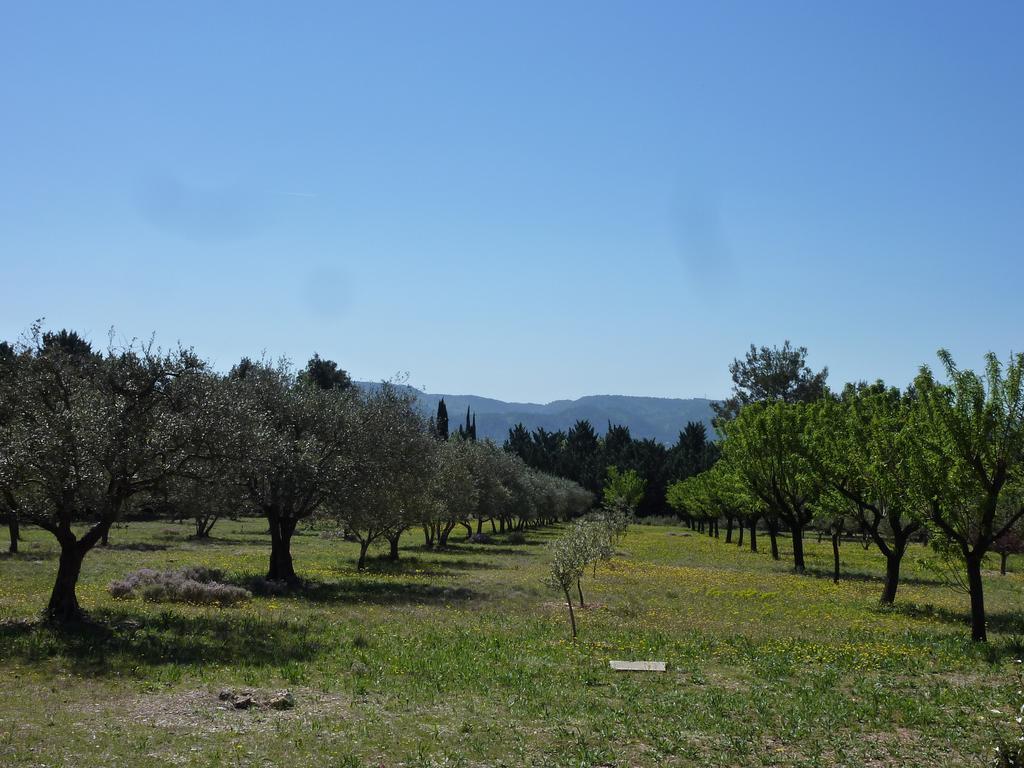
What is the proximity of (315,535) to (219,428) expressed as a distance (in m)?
59.6

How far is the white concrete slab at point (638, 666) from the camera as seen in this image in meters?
19.8

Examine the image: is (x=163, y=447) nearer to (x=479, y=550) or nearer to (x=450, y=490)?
(x=450, y=490)

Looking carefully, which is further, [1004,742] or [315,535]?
[315,535]

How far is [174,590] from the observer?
29.6 metres

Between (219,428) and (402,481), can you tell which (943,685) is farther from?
(402,481)

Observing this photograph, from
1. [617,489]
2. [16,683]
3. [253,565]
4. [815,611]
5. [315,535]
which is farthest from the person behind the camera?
[617,489]

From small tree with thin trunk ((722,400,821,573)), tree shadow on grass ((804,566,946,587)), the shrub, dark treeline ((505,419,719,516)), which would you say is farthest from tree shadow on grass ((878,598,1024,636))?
dark treeline ((505,419,719,516))

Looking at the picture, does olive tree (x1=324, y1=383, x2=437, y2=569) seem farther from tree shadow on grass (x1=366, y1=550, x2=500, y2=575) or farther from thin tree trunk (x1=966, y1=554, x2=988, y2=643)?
thin tree trunk (x1=966, y1=554, x2=988, y2=643)

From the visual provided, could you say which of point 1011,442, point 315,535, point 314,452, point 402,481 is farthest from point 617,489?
point 1011,442

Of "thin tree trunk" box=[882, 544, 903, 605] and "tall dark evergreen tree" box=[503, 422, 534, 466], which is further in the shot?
"tall dark evergreen tree" box=[503, 422, 534, 466]

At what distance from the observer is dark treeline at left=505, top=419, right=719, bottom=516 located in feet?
512

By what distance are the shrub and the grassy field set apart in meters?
1.29

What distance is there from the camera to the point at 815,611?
33875 millimetres

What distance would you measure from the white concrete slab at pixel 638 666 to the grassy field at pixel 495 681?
55 cm
